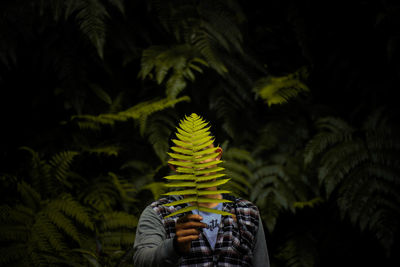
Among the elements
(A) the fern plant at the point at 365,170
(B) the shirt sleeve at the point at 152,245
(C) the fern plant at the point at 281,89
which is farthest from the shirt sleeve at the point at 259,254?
(C) the fern plant at the point at 281,89

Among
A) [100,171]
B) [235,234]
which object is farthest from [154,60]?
[235,234]

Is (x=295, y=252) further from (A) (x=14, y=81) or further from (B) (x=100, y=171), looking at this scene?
(A) (x=14, y=81)

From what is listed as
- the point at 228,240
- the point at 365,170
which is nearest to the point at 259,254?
the point at 228,240

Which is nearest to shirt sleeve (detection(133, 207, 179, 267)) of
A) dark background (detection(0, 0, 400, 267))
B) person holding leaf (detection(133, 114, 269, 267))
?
person holding leaf (detection(133, 114, 269, 267))

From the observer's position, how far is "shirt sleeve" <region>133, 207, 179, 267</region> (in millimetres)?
641

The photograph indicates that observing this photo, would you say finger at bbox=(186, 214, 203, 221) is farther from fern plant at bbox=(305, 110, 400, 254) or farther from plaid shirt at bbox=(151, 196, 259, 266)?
fern plant at bbox=(305, 110, 400, 254)

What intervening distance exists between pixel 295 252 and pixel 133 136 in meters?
1.59

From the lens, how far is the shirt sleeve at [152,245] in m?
0.64

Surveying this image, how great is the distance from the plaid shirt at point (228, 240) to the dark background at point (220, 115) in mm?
894

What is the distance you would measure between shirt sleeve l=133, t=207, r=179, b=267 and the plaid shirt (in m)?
0.02

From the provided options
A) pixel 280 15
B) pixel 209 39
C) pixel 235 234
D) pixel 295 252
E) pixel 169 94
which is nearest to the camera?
pixel 235 234

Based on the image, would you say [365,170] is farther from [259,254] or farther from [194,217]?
[194,217]

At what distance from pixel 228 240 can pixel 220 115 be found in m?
1.56

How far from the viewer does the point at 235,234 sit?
0.84 meters
